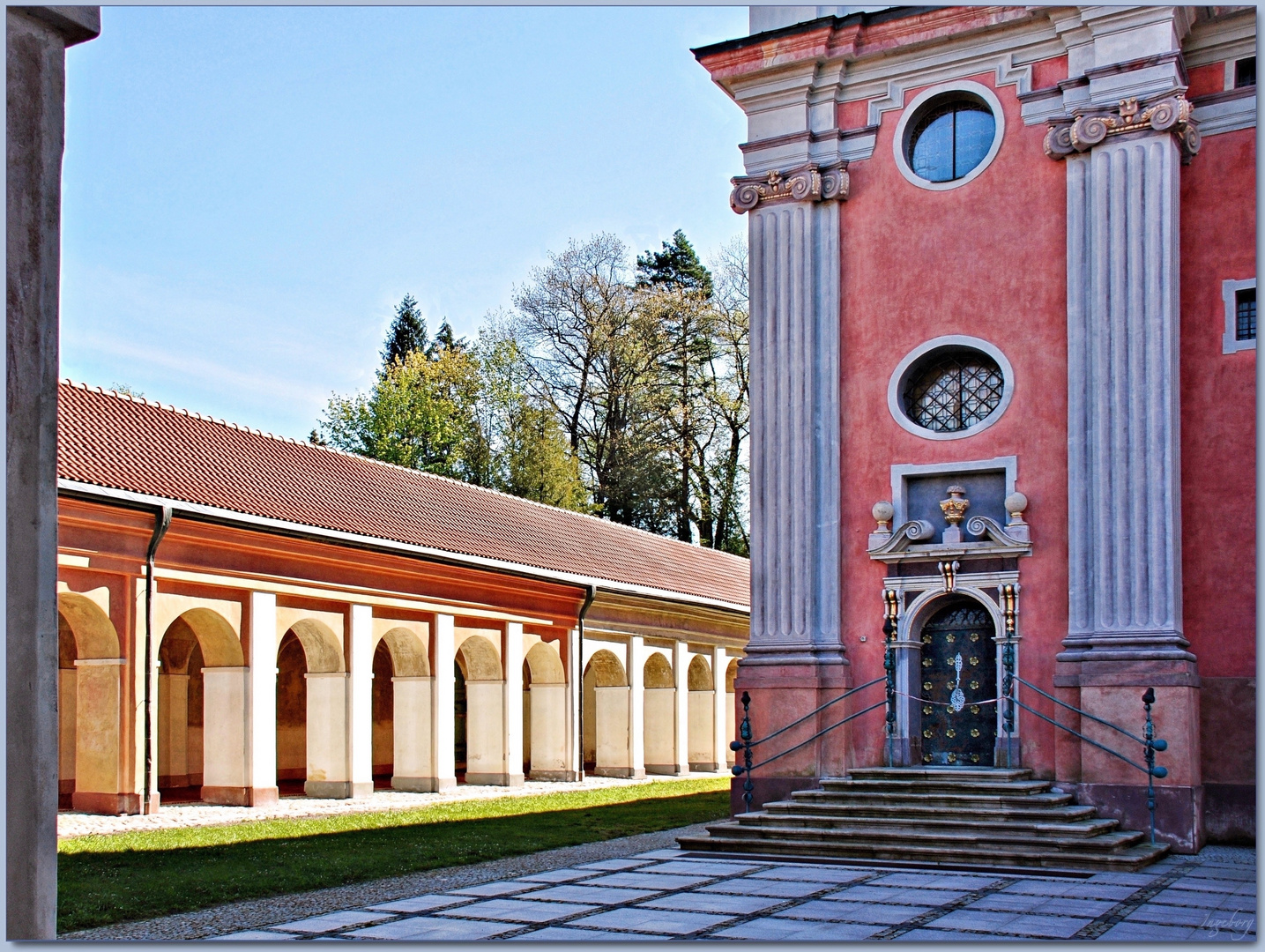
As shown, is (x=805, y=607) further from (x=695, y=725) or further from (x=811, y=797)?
(x=695, y=725)

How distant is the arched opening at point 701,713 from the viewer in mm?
32188

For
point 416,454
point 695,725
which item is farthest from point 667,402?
point 695,725

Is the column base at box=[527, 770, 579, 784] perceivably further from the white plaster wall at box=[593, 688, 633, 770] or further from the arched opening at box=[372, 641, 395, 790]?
the arched opening at box=[372, 641, 395, 790]

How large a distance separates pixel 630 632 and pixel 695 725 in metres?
4.04

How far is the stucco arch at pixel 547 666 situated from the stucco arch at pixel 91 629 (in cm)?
990

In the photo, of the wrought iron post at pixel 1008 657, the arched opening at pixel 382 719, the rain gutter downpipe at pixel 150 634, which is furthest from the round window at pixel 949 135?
the arched opening at pixel 382 719

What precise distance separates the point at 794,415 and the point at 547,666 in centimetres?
1141

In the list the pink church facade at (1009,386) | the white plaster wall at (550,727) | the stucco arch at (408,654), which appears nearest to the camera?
the pink church facade at (1009,386)

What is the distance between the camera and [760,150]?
1786cm

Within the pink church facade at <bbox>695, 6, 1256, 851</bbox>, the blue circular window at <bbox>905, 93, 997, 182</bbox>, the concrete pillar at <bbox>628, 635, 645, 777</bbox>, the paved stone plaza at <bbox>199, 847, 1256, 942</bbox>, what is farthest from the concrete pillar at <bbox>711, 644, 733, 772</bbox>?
the paved stone plaza at <bbox>199, 847, 1256, 942</bbox>

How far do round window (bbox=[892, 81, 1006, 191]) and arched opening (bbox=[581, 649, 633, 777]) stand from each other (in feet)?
46.0

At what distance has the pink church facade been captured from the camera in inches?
597

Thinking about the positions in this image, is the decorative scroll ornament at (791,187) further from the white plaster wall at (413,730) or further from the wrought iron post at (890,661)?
the white plaster wall at (413,730)

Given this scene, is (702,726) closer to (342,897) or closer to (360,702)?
(360,702)
